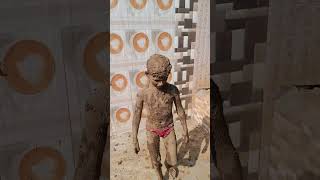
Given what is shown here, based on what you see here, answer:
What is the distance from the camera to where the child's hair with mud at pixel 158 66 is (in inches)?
97.5

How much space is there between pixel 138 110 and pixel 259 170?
1.17m

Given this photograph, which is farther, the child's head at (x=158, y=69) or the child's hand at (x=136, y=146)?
the child's hand at (x=136, y=146)

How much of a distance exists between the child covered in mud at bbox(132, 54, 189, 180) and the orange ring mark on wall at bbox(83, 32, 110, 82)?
34cm

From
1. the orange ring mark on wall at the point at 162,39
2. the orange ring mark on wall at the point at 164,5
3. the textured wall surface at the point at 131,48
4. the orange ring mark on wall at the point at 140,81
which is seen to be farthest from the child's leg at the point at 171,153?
the orange ring mark on wall at the point at 164,5

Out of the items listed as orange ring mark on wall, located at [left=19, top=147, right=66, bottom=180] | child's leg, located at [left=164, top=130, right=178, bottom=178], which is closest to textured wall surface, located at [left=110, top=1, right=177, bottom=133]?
child's leg, located at [left=164, top=130, right=178, bottom=178]

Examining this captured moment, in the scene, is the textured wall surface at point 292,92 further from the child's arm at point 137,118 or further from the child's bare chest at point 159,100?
the child's arm at point 137,118

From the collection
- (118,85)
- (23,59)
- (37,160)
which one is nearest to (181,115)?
(118,85)

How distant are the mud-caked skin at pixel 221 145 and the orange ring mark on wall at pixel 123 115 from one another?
Answer: 2.14 feet

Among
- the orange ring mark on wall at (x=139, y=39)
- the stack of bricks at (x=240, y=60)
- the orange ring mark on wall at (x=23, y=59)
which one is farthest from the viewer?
the stack of bricks at (x=240, y=60)

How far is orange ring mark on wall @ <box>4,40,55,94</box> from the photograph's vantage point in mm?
2137

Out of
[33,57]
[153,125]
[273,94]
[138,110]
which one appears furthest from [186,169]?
[33,57]

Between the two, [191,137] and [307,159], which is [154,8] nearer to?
[191,137]

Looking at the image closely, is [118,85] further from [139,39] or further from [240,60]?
[240,60]

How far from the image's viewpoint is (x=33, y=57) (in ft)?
7.21
